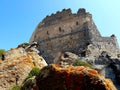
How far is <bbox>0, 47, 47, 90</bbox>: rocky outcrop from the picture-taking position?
105 feet

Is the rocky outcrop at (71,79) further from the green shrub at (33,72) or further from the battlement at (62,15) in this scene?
the battlement at (62,15)

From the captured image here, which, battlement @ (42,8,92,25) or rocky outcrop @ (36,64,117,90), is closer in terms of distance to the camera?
rocky outcrop @ (36,64,117,90)

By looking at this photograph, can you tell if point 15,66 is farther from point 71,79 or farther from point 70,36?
point 70,36

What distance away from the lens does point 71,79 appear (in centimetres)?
1844

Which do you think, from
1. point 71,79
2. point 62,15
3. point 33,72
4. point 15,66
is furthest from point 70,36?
point 71,79

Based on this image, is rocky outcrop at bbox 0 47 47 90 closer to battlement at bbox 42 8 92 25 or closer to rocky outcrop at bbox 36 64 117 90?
rocky outcrop at bbox 36 64 117 90

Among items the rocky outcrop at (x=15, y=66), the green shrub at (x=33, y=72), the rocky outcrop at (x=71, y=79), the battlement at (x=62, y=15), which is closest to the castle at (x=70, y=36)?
the battlement at (x=62, y=15)

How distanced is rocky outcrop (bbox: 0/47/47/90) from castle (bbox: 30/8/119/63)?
2628 cm

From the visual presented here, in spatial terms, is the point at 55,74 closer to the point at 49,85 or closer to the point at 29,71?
the point at 49,85

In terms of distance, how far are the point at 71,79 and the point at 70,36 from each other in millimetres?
53763

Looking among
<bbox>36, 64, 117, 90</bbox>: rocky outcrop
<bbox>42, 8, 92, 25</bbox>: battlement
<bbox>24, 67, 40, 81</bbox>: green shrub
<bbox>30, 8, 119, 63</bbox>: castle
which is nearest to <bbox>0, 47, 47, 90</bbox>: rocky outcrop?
<bbox>24, 67, 40, 81</bbox>: green shrub

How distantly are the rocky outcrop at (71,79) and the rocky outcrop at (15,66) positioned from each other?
1252 cm

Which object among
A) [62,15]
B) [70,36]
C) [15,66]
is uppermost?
[62,15]

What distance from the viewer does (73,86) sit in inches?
719
